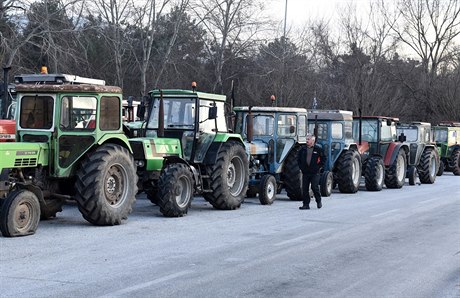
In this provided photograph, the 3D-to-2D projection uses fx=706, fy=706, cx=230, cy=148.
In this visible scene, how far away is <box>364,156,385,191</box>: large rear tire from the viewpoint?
22.1m

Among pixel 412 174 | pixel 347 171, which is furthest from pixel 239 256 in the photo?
pixel 412 174

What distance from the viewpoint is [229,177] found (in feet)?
51.9

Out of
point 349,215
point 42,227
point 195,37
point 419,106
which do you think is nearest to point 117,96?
point 42,227

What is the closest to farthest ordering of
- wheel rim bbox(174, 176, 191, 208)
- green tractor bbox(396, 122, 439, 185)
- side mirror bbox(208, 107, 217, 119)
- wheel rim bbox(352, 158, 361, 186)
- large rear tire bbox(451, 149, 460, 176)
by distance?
wheel rim bbox(174, 176, 191, 208)
side mirror bbox(208, 107, 217, 119)
wheel rim bbox(352, 158, 361, 186)
green tractor bbox(396, 122, 439, 185)
large rear tire bbox(451, 149, 460, 176)

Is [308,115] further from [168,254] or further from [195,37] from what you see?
[195,37]

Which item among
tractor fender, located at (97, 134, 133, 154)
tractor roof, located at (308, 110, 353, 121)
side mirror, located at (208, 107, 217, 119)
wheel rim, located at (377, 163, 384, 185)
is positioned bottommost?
wheel rim, located at (377, 163, 384, 185)

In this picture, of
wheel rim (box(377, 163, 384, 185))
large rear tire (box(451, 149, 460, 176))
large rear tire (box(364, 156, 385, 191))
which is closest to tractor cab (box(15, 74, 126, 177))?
large rear tire (box(364, 156, 385, 191))

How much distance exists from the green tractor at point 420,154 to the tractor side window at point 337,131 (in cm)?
530

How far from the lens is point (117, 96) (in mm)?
12641

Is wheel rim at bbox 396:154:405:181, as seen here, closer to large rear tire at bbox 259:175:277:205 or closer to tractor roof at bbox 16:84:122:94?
large rear tire at bbox 259:175:277:205

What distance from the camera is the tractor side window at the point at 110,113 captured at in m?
12.3

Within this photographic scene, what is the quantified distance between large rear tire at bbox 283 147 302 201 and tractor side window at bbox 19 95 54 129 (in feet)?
25.0

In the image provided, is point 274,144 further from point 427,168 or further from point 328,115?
point 427,168

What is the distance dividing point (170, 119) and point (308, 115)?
685cm
